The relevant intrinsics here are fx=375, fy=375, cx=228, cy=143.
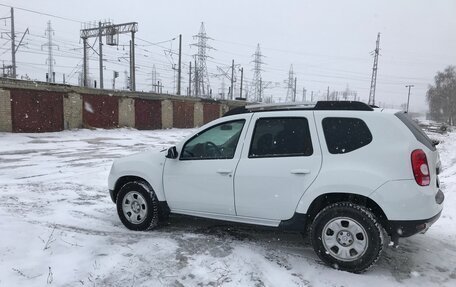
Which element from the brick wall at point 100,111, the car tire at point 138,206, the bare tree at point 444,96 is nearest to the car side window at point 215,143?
the car tire at point 138,206

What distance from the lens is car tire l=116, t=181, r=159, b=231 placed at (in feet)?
16.8

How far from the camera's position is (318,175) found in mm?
Answer: 4027

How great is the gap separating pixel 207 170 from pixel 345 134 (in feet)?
5.61

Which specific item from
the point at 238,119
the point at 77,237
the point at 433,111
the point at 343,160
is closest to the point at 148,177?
the point at 77,237

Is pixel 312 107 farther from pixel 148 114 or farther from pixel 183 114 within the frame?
pixel 183 114

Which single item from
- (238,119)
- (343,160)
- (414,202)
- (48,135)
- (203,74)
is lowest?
(48,135)

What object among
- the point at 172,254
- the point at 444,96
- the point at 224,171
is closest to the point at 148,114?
the point at 224,171

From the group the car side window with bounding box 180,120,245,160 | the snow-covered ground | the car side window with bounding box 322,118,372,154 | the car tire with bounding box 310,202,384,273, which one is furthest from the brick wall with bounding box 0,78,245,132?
the car tire with bounding box 310,202,384,273

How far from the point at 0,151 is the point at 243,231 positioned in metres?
13.1

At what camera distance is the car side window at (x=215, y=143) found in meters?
4.67

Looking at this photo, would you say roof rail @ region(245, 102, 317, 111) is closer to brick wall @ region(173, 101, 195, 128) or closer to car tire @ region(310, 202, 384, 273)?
car tire @ region(310, 202, 384, 273)

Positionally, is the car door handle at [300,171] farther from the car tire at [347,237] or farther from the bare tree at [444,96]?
the bare tree at [444,96]

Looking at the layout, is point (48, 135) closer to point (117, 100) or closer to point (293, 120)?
point (117, 100)

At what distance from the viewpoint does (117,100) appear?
28516mm
